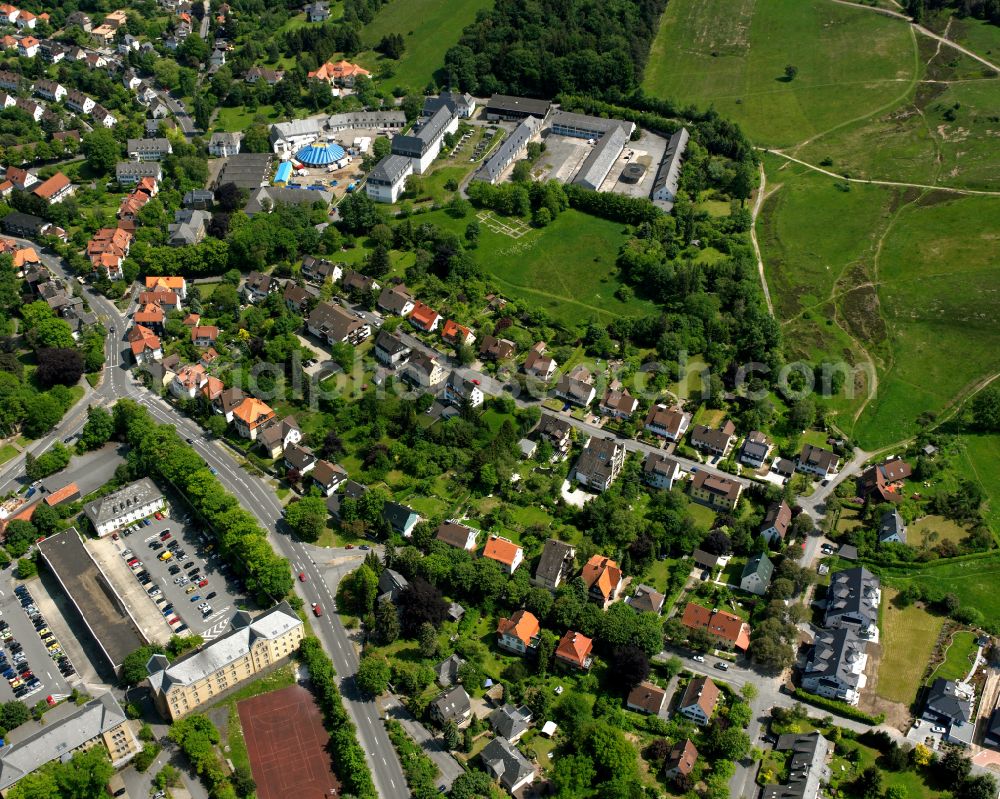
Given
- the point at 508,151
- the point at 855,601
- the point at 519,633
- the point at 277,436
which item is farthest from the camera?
the point at 508,151

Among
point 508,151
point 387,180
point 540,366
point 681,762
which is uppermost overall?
point 508,151

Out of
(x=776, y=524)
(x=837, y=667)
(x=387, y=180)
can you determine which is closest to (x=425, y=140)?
(x=387, y=180)

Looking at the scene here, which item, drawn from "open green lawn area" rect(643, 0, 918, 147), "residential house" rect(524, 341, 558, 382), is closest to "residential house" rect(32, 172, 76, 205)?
"residential house" rect(524, 341, 558, 382)

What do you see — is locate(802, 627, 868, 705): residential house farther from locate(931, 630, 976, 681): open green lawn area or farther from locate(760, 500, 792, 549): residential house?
locate(760, 500, 792, 549): residential house

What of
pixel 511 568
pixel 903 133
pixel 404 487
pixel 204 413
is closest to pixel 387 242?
pixel 204 413

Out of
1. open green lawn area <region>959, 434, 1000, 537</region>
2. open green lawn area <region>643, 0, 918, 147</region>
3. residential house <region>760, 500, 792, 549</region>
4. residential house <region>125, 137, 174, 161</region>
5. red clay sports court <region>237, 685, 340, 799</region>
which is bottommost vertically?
red clay sports court <region>237, 685, 340, 799</region>

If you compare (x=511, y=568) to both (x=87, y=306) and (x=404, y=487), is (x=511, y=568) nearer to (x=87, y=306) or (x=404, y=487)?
(x=404, y=487)

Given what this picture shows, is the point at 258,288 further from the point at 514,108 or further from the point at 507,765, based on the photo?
the point at 507,765
